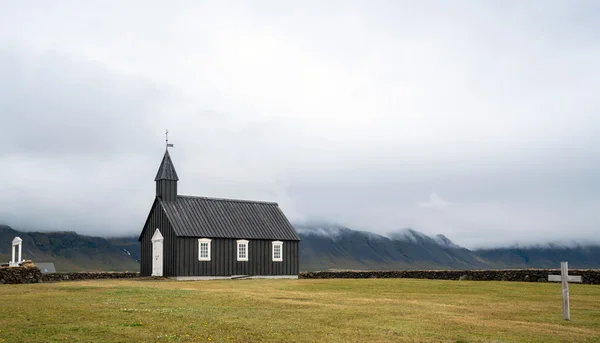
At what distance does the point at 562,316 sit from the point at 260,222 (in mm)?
34111

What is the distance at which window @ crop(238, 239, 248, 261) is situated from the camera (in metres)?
52.1

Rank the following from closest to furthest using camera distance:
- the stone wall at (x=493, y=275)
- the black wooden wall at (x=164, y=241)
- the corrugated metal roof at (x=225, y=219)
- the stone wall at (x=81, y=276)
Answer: the stone wall at (x=493, y=275)
the black wooden wall at (x=164, y=241)
the corrugated metal roof at (x=225, y=219)
the stone wall at (x=81, y=276)

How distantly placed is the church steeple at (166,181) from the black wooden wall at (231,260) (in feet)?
15.4

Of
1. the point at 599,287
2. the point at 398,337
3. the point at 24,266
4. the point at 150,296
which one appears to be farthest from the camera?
the point at 24,266

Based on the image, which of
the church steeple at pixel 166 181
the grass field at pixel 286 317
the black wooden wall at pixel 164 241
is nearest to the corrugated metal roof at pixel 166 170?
the church steeple at pixel 166 181

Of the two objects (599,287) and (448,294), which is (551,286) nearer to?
(599,287)

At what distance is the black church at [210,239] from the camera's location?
162 ft

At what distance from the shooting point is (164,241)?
50844mm

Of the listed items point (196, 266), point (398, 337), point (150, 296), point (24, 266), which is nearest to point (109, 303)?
point (150, 296)

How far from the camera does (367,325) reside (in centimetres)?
1964

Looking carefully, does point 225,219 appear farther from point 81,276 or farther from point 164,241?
point 81,276

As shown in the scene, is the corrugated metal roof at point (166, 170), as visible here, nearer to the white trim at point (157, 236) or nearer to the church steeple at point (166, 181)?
the church steeple at point (166, 181)

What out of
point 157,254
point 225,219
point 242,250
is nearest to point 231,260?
point 242,250

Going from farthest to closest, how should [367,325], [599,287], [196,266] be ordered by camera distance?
[196,266] → [599,287] → [367,325]
